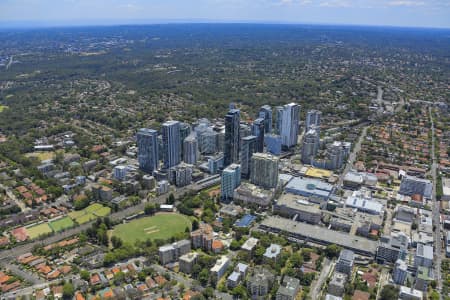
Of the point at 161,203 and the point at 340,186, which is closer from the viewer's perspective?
the point at 161,203

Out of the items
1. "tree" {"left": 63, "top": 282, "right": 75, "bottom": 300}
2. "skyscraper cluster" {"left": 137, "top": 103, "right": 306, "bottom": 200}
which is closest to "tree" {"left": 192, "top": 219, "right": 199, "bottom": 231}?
"skyscraper cluster" {"left": 137, "top": 103, "right": 306, "bottom": 200}

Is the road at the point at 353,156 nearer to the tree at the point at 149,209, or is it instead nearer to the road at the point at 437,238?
the road at the point at 437,238

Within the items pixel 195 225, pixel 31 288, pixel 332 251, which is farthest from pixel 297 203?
pixel 31 288

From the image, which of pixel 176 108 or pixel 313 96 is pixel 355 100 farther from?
pixel 176 108

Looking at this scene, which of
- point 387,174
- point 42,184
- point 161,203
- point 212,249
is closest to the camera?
point 212,249

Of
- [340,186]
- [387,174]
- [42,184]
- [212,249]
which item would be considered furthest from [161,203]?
[387,174]

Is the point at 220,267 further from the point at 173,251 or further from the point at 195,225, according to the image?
the point at 195,225
